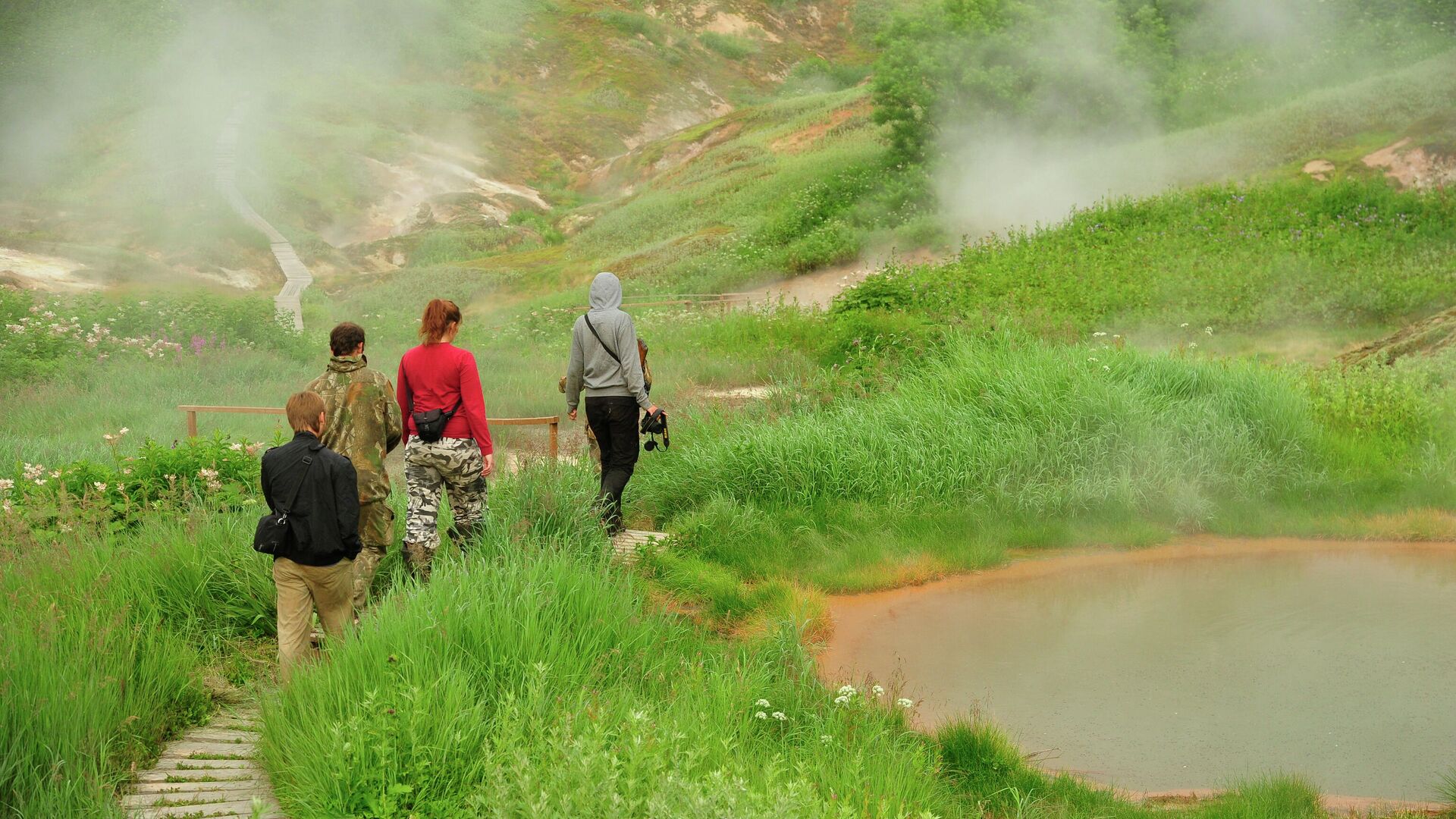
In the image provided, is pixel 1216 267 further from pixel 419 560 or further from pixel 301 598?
pixel 301 598

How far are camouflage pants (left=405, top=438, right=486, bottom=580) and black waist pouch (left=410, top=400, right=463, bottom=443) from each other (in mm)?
56

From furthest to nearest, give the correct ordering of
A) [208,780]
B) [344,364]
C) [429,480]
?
[429,480]
[344,364]
[208,780]

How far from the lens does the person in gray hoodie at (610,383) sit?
291 inches

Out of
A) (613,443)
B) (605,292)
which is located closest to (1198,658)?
(613,443)

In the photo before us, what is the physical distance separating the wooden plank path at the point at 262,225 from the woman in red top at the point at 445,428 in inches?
685

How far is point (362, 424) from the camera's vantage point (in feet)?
19.7

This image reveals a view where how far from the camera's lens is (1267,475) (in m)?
9.48

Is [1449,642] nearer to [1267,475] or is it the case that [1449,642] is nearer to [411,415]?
[1267,475]

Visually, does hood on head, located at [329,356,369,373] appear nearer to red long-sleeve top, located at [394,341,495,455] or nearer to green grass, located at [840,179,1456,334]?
red long-sleeve top, located at [394,341,495,455]

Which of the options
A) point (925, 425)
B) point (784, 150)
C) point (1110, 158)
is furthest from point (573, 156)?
point (925, 425)

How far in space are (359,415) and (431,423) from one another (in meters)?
0.40

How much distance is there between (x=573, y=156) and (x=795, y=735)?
42.8 meters

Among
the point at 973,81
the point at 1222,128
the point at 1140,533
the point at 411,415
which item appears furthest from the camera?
the point at 973,81

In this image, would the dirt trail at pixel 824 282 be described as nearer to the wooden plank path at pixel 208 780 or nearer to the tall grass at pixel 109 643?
the tall grass at pixel 109 643
